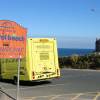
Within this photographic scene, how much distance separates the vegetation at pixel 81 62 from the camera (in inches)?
1448

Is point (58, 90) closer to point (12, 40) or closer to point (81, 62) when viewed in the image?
point (12, 40)

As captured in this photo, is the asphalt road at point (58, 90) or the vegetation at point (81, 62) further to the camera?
the vegetation at point (81, 62)

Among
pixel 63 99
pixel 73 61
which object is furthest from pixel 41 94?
pixel 73 61

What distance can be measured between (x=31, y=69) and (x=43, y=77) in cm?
99

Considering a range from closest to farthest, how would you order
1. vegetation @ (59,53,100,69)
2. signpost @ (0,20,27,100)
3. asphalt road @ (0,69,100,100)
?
signpost @ (0,20,27,100), asphalt road @ (0,69,100,100), vegetation @ (59,53,100,69)

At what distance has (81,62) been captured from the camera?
37.9 metres

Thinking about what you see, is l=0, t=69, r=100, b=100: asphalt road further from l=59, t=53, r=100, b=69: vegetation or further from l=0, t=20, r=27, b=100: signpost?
l=59, t=53, r=100, b=69: vegetation

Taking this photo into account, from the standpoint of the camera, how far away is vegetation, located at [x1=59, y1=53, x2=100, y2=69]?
3678 cm

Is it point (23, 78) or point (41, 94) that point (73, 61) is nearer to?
point (23, 78)

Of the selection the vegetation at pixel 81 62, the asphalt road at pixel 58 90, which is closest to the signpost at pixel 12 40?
the asphalt road at pixel 58 90

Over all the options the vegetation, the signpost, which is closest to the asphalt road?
the signpost

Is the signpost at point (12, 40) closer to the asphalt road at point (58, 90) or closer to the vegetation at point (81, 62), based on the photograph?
the asphalt road at point (58, 90)

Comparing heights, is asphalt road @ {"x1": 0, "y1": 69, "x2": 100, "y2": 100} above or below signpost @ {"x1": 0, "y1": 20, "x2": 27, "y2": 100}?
below

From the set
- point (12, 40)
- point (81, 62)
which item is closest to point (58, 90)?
point (12, 40)
